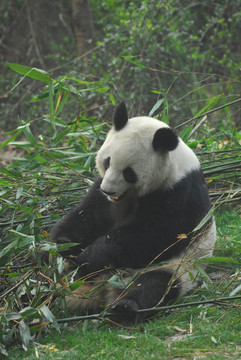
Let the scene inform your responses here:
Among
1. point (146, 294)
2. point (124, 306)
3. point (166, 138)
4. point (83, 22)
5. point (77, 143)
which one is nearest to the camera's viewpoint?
point (124, 306)

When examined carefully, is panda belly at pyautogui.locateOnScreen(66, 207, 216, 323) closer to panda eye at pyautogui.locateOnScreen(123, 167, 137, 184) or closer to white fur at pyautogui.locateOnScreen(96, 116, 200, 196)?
white fur at pyautogui.locateOnScreen(96, 116, 200, 196)

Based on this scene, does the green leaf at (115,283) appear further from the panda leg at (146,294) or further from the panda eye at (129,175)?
the panda eye at (129,175)

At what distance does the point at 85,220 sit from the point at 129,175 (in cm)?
70

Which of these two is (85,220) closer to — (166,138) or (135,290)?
(135,290)

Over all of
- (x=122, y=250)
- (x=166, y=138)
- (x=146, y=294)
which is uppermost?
(x=166, y=138)

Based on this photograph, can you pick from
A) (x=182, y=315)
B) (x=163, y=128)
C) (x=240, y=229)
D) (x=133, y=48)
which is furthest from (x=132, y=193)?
(x=133, y=48)

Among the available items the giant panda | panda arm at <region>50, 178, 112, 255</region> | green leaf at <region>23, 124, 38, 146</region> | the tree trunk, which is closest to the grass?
the giant panda

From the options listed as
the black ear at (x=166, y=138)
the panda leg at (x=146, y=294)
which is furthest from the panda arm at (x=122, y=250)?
the black ear at (x=166, y=138)

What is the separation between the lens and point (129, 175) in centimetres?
358

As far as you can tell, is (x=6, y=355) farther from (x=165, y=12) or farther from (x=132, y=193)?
(x=165, y=12)

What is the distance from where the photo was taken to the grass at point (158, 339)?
2.85 m

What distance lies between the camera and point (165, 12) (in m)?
9.30

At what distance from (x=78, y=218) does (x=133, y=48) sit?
5538 millimetres

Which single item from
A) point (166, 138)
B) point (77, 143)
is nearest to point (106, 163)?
point (166, 138)
